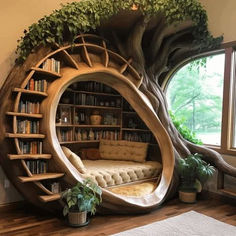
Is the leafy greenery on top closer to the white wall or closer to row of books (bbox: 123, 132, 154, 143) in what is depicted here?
the white wall

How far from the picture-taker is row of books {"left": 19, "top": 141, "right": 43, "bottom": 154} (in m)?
2.95

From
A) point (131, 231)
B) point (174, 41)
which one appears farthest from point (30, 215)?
point (174, 41)

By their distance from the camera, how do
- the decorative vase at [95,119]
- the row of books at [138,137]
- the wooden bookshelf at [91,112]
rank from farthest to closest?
the row of books at [138,137], the decorative vase at [95,119], the wooden bookshelf at [91,112]

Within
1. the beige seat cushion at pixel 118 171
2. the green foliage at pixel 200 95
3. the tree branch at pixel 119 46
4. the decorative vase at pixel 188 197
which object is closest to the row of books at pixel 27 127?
the beige seat cushion at pixel 118 171

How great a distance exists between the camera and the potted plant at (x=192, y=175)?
3.76m

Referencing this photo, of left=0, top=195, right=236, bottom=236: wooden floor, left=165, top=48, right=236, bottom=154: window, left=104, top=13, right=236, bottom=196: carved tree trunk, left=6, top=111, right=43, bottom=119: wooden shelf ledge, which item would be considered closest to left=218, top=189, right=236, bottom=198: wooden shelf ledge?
left=0, top=195, right=236, bottom=236: wooden floor

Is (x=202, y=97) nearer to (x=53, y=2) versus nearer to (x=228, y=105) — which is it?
(x=228, y=105)

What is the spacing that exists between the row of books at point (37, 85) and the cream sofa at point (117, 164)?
3.25ft

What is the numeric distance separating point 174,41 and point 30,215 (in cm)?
388

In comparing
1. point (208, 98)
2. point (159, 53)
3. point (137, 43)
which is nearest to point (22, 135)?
point (137, 43)

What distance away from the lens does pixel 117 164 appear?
4.14 meters

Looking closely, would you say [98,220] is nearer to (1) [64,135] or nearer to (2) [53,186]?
(2) [53,186]

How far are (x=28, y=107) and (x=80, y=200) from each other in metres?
1.34

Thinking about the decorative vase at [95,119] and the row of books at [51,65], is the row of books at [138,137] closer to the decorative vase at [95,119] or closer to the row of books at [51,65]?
the decorative vase at [95,119]
